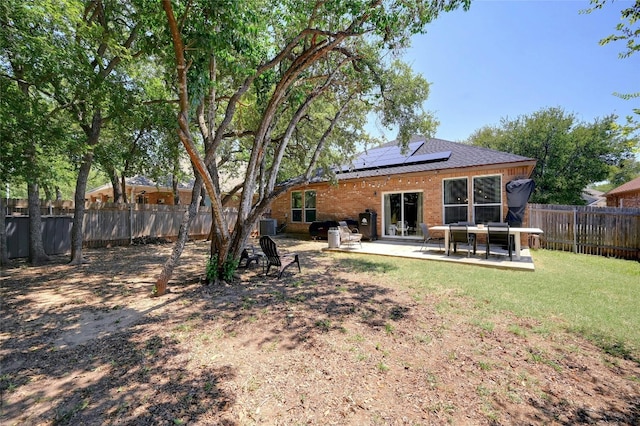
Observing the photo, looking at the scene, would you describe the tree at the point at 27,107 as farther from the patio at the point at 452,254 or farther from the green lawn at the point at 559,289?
the patio at the point at 452,254

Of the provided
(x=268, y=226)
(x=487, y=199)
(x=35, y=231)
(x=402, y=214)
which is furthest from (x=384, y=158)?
(x=35, y=231)

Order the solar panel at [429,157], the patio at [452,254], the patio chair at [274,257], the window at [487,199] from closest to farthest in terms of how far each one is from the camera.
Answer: the patio chair at [274,257] < the patio at [452,254] < the window at [487,199] < the solar panel at [429,157]

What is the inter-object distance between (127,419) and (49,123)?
24.2 feet

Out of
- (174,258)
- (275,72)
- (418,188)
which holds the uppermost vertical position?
(275,72)

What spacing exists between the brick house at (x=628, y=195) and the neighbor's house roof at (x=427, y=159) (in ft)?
44.8

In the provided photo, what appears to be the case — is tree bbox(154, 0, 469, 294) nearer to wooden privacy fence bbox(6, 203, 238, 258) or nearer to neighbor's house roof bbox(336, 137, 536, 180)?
neighbor's house roof bbox(336, 137, 536, 180)

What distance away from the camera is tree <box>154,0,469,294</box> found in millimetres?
4699

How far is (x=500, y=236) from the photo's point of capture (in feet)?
29.2

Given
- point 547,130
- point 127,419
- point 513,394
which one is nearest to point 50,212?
point 127,419

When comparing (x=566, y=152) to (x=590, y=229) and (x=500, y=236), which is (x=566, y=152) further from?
(x=500, y=236)

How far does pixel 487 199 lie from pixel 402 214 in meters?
3.76

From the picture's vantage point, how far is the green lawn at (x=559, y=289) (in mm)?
4047

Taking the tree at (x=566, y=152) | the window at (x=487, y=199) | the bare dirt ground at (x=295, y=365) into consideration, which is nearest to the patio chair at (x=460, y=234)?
the window at (x=487, y=199)

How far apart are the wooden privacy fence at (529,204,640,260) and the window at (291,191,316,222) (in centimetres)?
1086
